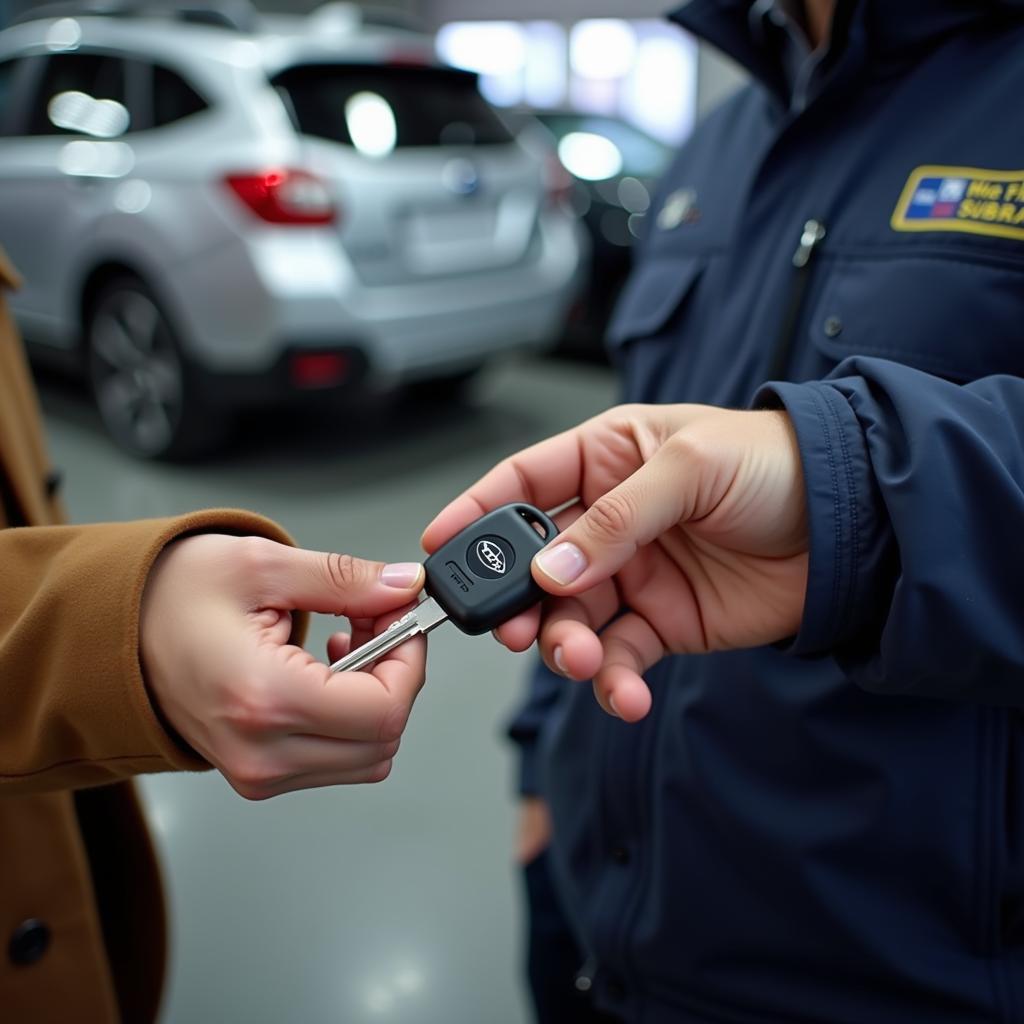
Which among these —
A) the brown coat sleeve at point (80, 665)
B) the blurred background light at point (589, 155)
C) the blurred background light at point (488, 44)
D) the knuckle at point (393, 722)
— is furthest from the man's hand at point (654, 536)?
the blurred background light at point (488, 44)

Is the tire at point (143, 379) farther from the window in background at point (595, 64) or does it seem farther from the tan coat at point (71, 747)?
the window in background at point (595, 64)

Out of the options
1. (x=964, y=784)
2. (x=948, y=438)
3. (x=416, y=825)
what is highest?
(x=948, y=438)

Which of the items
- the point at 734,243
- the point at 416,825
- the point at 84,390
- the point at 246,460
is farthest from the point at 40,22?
the point at 734,243

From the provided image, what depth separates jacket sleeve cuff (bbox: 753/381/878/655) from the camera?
0.63 m

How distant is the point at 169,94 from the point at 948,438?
2.92 metres

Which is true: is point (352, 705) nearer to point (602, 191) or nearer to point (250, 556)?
point (250, 556)

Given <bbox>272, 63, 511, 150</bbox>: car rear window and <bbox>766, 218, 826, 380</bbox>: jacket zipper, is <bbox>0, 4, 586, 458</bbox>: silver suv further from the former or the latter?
<bbox>766, 218, 826, 380</bbox>: jacket zipper

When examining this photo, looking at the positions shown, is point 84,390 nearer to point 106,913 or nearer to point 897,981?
point 106,913

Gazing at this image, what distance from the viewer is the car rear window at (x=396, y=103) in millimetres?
2807

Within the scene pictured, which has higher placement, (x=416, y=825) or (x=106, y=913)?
(x=106, y=913)

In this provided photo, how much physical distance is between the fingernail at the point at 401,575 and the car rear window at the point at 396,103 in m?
2.43

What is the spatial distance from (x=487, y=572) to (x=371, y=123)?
257 centimetres

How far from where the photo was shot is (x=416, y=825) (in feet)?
5.91

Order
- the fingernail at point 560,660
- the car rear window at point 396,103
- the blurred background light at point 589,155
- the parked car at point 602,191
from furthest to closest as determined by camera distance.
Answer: the blurred background light at point 589,155 → the parked car at point 602,191 → the car rear window at point 396,103 → the fingernail at point 560,660
